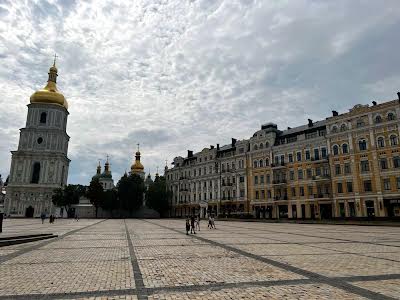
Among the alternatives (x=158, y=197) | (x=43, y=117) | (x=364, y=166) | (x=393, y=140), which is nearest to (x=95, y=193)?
(x=158, y=197)

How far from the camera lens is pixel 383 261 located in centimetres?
1158

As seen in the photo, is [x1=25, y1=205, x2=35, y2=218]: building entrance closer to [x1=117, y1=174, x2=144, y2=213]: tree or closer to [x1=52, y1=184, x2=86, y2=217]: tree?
[x1=52, y1=184, x2=86, y2=217]: tree

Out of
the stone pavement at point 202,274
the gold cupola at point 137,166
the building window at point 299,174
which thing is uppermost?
the gold cupola at point 137,166

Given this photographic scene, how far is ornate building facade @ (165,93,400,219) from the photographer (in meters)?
43.8

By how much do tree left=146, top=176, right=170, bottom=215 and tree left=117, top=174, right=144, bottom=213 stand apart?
8.58 feet

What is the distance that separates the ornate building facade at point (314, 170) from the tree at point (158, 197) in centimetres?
1077

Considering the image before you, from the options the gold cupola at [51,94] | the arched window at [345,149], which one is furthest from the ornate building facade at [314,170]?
the gold cupola at [51,94]

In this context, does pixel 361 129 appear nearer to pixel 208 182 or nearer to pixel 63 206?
pixel 208 182

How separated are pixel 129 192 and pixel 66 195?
15125 millimetres

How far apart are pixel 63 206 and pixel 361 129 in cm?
7018

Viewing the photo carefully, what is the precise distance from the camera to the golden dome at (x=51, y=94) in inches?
3292

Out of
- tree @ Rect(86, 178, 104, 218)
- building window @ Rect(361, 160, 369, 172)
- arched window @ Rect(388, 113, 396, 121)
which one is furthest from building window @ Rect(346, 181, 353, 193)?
tree @ Rect(86, 178, 104, 218)

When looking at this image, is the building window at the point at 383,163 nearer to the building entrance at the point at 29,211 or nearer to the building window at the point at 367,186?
the building window at the point at 367,186

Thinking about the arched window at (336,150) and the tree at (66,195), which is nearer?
the arched window at (336,150)
